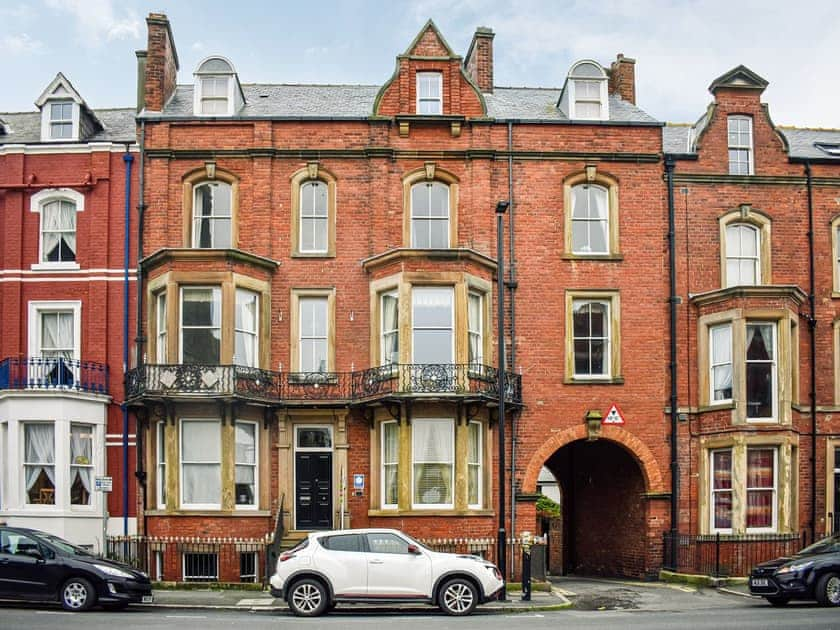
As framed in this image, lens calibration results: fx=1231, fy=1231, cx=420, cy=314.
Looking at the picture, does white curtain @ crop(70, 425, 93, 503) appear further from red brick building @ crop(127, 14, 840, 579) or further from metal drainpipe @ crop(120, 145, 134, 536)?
red brick building @ crop(127, 14, 840, 579)

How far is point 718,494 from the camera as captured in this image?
99.9 feet

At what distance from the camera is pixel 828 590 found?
23.0 meters

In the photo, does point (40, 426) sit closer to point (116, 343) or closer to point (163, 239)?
point (116, 343)

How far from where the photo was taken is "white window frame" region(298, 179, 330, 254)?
30.7 metres

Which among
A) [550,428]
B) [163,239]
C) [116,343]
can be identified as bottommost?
[550,428]

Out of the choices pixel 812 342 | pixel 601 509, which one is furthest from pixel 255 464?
pixel 812 342

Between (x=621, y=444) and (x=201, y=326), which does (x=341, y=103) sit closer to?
(x=201, y=326)

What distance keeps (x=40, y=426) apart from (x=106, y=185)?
20.4ft

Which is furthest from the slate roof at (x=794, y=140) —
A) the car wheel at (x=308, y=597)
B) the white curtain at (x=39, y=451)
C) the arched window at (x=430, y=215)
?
the white curtain at (x=39, y=451)

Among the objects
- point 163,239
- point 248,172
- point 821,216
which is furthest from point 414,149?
point 821,216

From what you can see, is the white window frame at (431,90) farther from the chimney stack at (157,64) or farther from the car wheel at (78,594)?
the car wheel at (78,594)

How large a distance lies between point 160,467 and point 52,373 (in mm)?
3526

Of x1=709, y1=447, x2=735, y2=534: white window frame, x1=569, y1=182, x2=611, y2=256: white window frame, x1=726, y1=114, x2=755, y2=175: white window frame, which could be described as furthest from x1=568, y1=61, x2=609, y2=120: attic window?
x1=709, y1=447, x2=735, y2=534: white window frame

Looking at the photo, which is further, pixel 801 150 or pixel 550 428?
pixel 801 150
